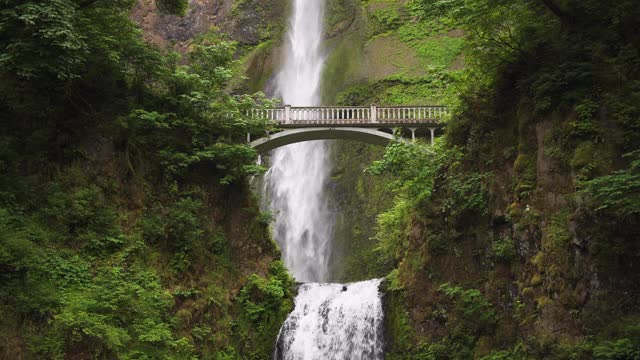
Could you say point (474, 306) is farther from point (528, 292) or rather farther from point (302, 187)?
point (302, 187)

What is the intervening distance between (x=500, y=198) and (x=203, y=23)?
100 ft

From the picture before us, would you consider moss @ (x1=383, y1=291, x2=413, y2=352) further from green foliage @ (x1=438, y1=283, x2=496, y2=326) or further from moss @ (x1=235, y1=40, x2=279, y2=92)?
moss @ (x1=235, y1=40, x2=279, y2=92)

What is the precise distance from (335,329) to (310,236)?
1158cm

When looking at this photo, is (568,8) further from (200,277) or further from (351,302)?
(200,277)

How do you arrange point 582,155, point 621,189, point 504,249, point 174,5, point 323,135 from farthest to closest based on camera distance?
point 323,135, point 174,5, point 504,249, point 582,155, point 621,189

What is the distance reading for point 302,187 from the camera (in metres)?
28.2

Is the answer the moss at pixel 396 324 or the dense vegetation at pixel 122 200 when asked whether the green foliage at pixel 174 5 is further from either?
the moss at pixel 396 324

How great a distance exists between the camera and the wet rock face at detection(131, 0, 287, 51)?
117ft

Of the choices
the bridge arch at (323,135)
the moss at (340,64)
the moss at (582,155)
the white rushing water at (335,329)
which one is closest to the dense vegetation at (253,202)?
the moss at (582,155)

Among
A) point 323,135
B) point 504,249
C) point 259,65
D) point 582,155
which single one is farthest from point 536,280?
point 259,65

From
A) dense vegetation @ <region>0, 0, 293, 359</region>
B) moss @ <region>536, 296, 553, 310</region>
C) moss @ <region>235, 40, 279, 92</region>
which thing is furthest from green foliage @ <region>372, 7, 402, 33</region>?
moss @ <region>536, 296, 553, 310</region>

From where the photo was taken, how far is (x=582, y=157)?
360 inches

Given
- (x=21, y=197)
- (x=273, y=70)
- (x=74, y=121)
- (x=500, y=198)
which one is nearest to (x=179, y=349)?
(x=21, y=197)

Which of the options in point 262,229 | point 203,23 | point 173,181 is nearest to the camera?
point 173,181
